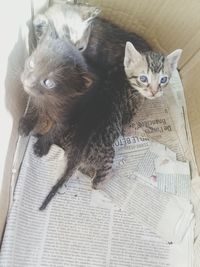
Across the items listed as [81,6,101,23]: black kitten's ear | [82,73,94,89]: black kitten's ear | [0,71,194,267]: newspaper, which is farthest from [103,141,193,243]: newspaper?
[81,6,101,23]: black kitten's ear

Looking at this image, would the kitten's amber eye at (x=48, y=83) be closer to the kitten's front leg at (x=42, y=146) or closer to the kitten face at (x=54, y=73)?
the kitten face at (x=54, y=73)

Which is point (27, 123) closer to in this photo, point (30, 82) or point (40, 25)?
point (30, 82)

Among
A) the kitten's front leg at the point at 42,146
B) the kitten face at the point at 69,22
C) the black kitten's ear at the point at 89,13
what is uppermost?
the black kitten's ear at the point at 89,13

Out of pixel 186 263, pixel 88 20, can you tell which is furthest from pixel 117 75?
pixel 186 263

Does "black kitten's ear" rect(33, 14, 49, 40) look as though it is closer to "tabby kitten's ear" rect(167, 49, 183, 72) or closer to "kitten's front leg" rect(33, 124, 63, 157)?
"kitten's front leg" rect(33, 124, 63, 157)

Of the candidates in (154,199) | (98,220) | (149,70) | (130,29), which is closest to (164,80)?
(149,70)

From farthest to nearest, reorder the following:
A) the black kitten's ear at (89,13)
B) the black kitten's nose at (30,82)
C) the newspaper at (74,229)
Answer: the black kitten's ear at (89,13)
the newspaper at (74,229)
the black kitten's nose at (30,82)

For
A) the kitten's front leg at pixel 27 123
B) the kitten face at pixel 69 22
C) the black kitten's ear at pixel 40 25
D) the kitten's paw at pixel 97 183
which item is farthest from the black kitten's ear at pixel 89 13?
the kitten's paw at pixel 97 183
